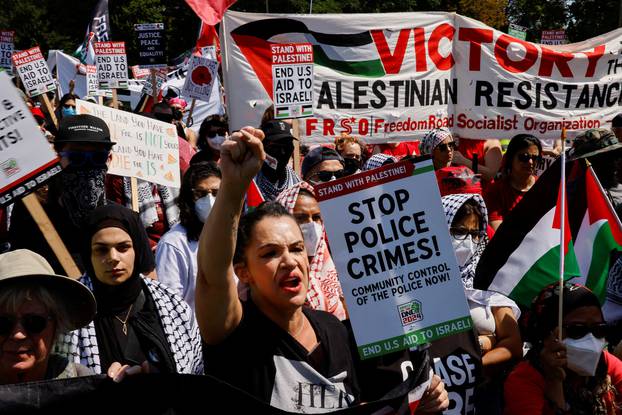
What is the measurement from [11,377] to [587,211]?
315cm

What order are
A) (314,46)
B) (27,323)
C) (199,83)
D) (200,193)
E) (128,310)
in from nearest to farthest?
(27,323) < (128,310) < (200,193) < (314,46) < (199,83)

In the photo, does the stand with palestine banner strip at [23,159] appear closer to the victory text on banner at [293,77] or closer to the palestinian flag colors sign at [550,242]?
the palestinian flag colors sign at [550,242]

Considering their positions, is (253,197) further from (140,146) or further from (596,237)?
(596,237)

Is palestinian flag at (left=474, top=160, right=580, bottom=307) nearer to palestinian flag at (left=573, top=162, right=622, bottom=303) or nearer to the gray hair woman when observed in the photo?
palestinian flag at (left=573, top=162, right=622, bottom=303)

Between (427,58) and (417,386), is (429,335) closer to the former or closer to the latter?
(417,386)

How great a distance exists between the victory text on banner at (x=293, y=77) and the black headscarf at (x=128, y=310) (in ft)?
14.7

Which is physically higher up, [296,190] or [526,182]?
[296,190]

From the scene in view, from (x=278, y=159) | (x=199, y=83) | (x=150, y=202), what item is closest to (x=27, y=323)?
(x=150, y=202)

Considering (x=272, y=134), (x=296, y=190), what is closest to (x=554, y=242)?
(x=296, y=190)

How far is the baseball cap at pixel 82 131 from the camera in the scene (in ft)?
16.0

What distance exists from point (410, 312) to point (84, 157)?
254cm

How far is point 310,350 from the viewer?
9.77 ft

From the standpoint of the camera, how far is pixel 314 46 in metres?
9.08

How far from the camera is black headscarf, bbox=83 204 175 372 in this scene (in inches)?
141
